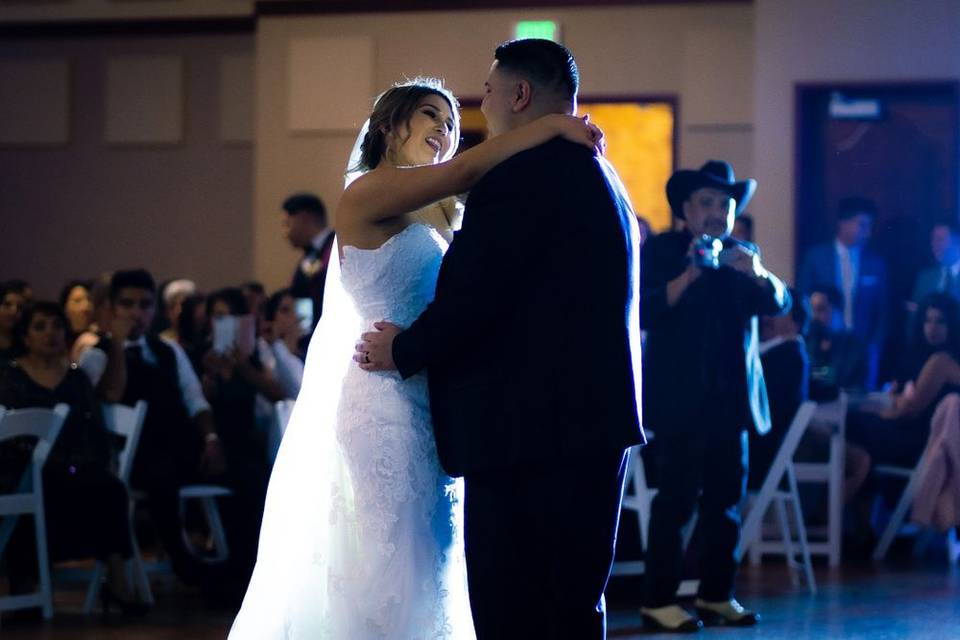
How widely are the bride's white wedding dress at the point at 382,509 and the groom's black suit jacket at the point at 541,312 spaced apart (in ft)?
1.36

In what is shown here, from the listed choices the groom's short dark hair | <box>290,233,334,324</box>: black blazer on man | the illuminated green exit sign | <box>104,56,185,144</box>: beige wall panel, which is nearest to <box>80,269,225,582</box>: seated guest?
<box>290,233,334,324</box>: black blazer on man

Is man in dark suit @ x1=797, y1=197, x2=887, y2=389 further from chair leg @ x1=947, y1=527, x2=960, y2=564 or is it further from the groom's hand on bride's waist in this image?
the groom's hand on bride's waist

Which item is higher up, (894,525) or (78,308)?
(78,308)

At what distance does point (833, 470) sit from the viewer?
6.95 metres

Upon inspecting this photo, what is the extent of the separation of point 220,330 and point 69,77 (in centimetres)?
624

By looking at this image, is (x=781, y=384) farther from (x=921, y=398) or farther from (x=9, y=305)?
(x=9, y=305)

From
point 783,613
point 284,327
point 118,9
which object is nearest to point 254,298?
point 284,327

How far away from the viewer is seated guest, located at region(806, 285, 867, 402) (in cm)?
793

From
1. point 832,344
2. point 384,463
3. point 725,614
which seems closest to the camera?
point 384,463

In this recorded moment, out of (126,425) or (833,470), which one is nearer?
(126,425)

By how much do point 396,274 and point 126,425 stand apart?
2.94 metres

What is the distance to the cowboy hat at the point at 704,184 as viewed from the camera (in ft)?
17.3

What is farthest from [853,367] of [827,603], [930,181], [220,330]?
[220,330]

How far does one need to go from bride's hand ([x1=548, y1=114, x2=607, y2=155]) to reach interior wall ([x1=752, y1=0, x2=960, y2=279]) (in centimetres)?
681
